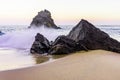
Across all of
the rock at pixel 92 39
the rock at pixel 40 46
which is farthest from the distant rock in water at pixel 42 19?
the rock at pixel 92 39

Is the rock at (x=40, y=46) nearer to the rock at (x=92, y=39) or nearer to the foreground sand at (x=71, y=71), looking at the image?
the rock at (x=92, y=39)

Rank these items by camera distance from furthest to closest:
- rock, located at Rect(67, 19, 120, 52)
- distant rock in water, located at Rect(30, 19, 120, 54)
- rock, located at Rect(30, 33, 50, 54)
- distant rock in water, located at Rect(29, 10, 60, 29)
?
distant rock in water, located at Rect(29, 10, 60, 29) → rock, located at Rect(30, 33, 50, 54) → rock, located at Rect(67, 19, 120, 52) → distant rock in water, located at Rect(30, 19, 120, 54)

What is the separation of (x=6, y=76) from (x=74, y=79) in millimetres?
1556

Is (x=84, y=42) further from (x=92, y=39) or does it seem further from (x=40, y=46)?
(x=40, y=46)

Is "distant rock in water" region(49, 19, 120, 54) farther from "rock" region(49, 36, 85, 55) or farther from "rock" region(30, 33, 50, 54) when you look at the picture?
"rock" region(30, 33, 50, 54)

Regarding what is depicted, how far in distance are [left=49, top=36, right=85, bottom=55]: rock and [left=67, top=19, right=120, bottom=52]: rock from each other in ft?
0.92

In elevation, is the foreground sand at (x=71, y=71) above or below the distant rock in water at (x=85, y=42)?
below

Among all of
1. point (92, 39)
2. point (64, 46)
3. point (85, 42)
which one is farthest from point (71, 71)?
point (92, 39)

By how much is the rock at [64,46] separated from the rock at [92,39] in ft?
0.92

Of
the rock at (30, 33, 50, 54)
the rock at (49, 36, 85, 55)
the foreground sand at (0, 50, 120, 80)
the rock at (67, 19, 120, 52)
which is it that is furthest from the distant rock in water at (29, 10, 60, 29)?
the foreground sand at (0, 50, 120, 80)

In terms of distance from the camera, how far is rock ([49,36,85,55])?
35.8 feet

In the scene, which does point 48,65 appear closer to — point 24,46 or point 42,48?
point 42,48

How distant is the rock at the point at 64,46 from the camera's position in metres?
10.9

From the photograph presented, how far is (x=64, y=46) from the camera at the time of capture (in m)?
11.1
